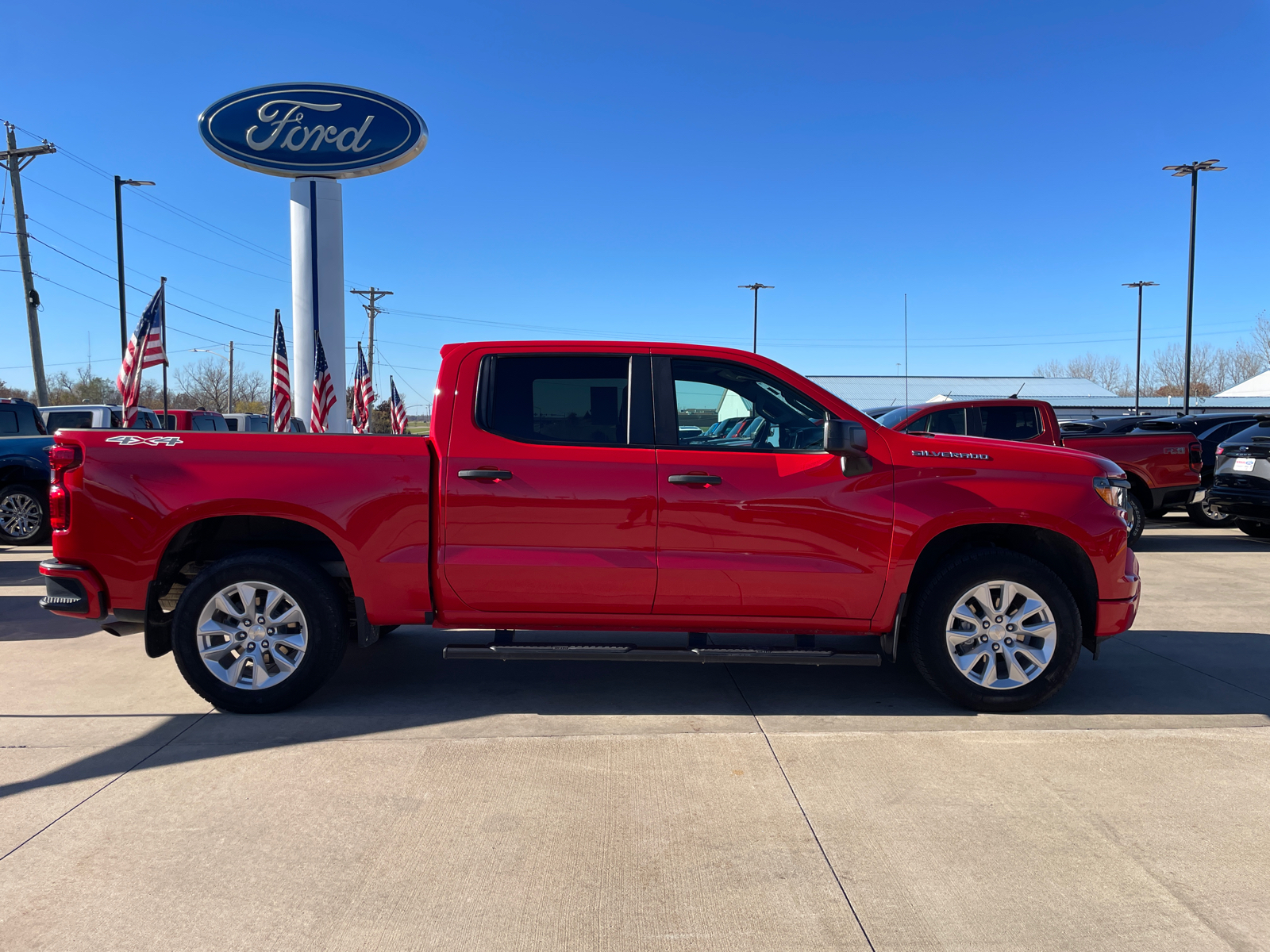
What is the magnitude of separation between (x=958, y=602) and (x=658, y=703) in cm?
171

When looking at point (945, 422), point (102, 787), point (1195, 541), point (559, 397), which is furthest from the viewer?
point (1195, 541)

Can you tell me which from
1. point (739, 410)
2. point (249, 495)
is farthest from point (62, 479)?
point (739, 410)

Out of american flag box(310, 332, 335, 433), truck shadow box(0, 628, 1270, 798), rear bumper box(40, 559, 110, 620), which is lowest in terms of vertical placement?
truck shadow box(0, 628, 1270, 798)

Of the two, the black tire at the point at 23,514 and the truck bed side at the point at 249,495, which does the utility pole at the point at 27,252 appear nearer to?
the black tire at the point at 23,514

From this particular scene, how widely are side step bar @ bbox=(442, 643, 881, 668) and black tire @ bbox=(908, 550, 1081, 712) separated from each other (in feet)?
1.07

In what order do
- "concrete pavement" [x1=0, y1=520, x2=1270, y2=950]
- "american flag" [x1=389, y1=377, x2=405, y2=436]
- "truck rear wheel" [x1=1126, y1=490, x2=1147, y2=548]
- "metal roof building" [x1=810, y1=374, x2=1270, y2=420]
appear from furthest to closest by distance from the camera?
"metal roof building" [x1=810, y1=374, x2=1270, y2=420] → "american flag" [x1=389, y1=377, x2=405, y2=436] → "truck rear wheel" [x1=1126, y1=490, x2=1147, y2=548] → "concrete pavement" [x1=0, y1=520, x2=1270, y2=950]

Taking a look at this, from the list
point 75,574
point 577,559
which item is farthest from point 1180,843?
point 75,574

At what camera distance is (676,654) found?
179 inches

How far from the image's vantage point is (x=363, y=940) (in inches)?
103

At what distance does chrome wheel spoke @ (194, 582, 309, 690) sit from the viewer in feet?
14.7

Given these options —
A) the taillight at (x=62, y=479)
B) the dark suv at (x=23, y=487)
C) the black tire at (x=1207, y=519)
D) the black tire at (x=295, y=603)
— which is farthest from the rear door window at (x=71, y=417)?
the black tire at (x=1207, y=519)

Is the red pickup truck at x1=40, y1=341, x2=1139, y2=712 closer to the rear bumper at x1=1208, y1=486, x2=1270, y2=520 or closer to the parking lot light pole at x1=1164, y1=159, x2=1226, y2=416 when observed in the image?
the rear bumper at x1=1208, y1=486, x2=1270, y2=520

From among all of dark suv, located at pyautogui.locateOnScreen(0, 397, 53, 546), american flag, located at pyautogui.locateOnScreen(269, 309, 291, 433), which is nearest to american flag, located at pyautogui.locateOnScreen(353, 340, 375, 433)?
american flag, located at pyautogui.locateOnScreen(269, 309, 291, 433)

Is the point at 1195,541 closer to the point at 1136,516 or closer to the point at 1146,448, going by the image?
the point at 1136,516
